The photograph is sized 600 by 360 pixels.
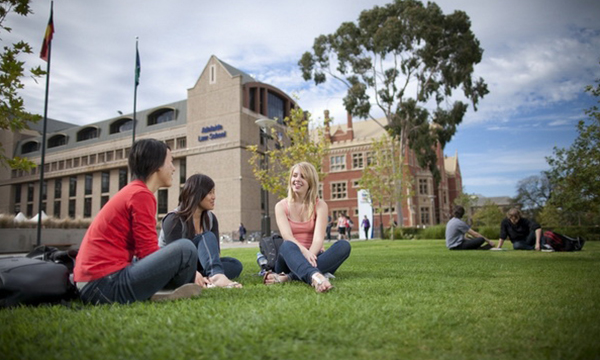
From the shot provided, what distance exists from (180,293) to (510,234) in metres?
9.36

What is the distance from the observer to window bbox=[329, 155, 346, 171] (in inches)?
1997

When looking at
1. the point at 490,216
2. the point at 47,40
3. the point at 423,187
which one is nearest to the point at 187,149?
the point at 47,40

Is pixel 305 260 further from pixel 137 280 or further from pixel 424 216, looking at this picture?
pixel 424 216

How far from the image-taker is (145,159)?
297 cm

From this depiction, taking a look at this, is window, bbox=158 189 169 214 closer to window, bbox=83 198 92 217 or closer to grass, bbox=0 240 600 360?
window, bbox=83 198 92 217

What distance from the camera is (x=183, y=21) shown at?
8.54 m

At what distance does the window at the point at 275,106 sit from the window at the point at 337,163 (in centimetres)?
998

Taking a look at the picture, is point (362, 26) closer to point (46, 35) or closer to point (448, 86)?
point (448, 86)

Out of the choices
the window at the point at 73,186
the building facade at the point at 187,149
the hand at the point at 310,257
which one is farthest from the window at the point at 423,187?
the hand at the point at 310,257

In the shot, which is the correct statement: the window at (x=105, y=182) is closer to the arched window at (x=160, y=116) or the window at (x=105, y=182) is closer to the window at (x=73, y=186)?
the window at (x=73, y=186)

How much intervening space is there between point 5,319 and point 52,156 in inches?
2375

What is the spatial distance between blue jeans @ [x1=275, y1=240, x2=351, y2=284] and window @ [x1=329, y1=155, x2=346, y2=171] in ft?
153

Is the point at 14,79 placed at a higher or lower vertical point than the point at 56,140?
lower

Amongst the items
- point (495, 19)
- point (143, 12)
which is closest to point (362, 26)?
point (495, 19)
